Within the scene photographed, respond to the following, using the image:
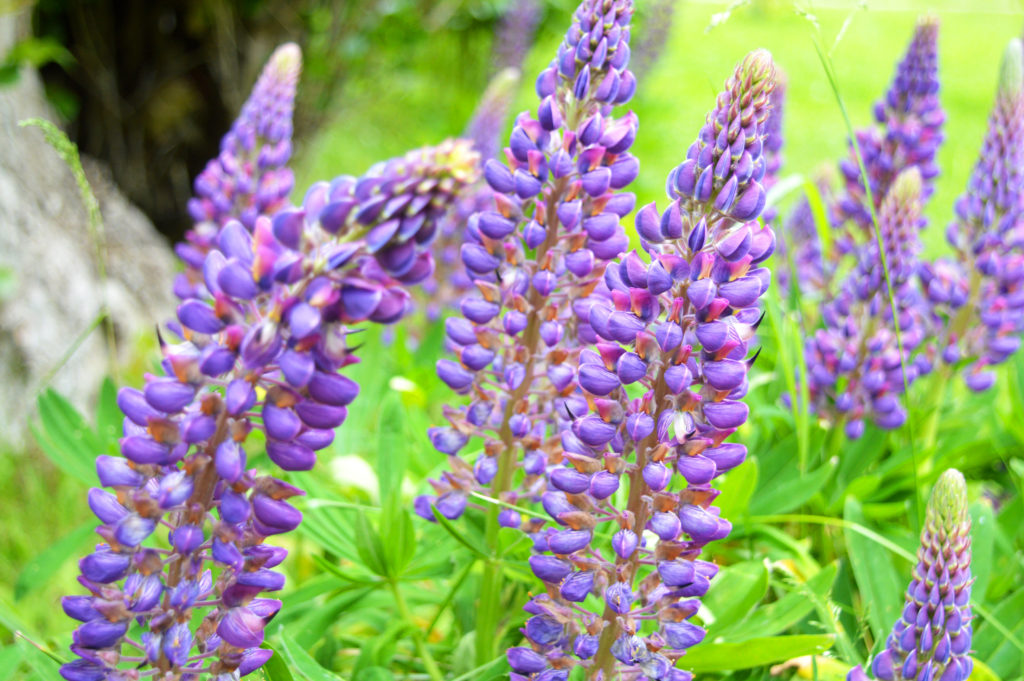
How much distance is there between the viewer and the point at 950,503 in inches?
46.8

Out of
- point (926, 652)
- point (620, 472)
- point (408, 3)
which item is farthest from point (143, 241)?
point (926, 652)

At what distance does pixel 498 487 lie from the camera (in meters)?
1.56

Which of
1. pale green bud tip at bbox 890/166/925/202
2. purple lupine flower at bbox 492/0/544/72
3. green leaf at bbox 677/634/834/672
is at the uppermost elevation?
purple lupine flower at bbox 492/0/544/72

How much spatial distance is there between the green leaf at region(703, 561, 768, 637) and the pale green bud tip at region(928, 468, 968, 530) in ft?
1.38

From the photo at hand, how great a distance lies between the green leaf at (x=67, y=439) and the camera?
1.93 m

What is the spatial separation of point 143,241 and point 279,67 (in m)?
2.36

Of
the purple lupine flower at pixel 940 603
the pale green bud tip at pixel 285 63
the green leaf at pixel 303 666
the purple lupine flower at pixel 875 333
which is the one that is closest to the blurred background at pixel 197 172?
the purple lupine flower at pixel 875 333

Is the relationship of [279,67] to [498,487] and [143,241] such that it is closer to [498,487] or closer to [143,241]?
[498,487]

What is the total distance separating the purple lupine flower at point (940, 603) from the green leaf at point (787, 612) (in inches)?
13.2

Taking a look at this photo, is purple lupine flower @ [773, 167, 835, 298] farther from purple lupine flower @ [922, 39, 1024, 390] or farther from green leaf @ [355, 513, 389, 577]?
green leaf @ [355, 513, 389, 577]

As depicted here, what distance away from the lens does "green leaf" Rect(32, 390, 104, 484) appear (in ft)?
6.33

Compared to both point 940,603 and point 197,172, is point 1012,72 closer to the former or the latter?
point 940,603

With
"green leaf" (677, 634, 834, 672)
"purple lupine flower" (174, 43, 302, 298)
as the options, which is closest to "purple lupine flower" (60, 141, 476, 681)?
"green leaf" (677, 634, 834, 672)

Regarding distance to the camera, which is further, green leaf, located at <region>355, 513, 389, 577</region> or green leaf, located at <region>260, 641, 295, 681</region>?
green leaf, located at <region>355, 513, 389, 577</region>
